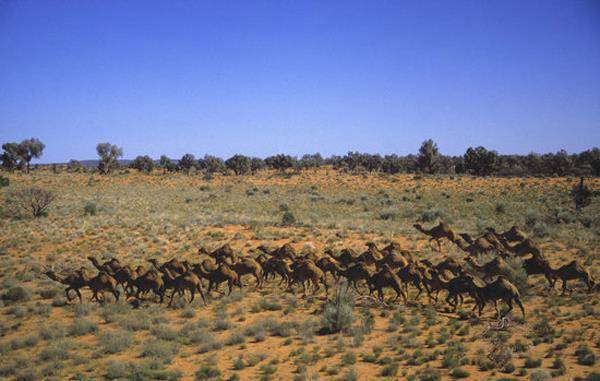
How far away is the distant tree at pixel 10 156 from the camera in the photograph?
3577 inches

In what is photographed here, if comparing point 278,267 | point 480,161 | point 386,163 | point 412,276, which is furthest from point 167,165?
point 412,276

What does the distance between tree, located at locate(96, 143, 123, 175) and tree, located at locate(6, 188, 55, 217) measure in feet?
188

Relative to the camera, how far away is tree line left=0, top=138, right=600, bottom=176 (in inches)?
3287

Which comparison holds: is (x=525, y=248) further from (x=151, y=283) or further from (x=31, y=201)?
(x=31, y=201)

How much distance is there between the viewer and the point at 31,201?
36031 mm

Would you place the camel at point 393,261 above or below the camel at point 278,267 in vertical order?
above

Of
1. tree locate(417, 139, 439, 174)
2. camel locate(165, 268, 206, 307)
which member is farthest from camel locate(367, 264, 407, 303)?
tree locate(417, 139, 439, 174)

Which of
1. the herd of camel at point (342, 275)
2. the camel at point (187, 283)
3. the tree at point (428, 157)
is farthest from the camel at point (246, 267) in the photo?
the tree at point (428, 157)

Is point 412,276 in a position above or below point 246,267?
above

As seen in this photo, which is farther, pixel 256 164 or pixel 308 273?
pixel 256 164

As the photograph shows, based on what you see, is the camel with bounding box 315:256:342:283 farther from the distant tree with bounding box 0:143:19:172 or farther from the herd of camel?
the distant tree with bounding box 0:143:19:172

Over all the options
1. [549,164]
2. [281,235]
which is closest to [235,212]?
[281,235]

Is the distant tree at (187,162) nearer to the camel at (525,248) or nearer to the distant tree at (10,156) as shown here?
the distant tree at (10,156)

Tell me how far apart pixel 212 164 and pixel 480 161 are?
56.9m
